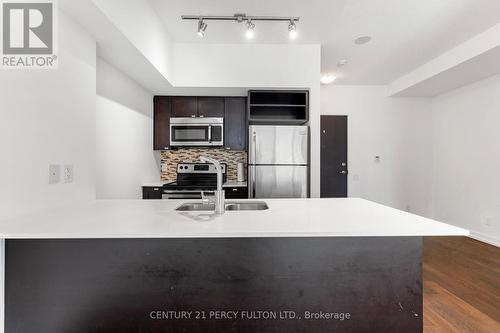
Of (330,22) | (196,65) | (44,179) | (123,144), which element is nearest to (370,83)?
(330,22)

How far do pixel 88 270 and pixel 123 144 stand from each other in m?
1.88

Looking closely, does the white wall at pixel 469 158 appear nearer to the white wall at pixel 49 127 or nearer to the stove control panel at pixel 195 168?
the stove control panel at pixel 195 168

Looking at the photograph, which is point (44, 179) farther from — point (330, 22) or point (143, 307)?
point (330, 22)

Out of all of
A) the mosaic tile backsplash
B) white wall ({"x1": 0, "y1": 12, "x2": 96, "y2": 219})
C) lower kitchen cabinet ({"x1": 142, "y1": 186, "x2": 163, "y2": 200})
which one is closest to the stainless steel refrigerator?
the mosaic tile backsplash

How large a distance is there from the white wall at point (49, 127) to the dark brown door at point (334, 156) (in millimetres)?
3987

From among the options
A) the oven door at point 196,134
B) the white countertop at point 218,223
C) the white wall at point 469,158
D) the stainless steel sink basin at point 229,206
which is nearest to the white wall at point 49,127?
the white countertop at point 218,223

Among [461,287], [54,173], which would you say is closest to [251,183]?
[54,173]

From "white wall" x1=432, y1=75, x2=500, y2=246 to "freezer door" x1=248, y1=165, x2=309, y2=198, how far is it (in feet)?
9.46

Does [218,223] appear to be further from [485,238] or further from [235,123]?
[485,238]

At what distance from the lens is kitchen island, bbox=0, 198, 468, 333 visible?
4.04ft

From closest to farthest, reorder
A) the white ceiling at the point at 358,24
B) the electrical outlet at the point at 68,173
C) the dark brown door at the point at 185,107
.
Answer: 1. the electrical outlet at the point at 68,173
2. the white ceiling at the point at 358,24
3. the dark brown door at the point at 185,107

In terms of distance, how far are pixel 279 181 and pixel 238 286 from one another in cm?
195

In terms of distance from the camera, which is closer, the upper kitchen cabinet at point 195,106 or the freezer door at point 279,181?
the freezer door at point 279,181

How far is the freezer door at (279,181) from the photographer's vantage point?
312 centimetres
